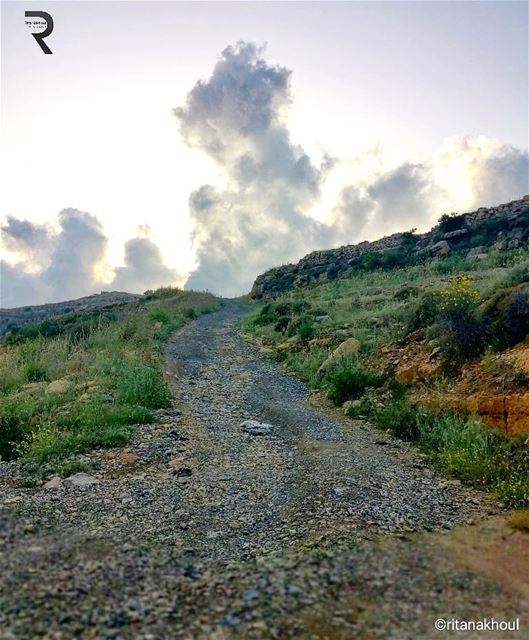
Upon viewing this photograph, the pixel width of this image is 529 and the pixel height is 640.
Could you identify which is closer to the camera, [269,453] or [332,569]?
[332,569]

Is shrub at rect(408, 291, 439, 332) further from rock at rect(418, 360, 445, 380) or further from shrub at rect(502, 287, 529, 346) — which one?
shrub at rect(502, 287, 529, 346)

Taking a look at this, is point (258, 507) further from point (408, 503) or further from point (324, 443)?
point (324, 443)

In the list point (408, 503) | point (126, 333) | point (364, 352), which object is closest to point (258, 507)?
point (408, 503)

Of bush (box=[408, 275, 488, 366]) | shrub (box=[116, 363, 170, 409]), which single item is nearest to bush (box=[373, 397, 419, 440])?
bush (box=[408, 275, 488, 366])

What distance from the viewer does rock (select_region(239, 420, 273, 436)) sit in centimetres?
1069

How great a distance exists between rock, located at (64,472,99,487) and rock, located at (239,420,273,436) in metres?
3.56

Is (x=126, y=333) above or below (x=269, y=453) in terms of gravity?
above

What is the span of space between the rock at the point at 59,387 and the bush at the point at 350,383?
6.30m

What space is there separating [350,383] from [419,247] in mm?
32410

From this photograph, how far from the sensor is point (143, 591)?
4.54 meters

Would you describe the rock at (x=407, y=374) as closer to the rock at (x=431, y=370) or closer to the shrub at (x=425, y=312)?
the rock at (x=431, y=370)

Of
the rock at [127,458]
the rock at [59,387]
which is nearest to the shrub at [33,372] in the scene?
the rock at [59,387]

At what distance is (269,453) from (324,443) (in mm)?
1084

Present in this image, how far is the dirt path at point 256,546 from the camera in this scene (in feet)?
13.6
